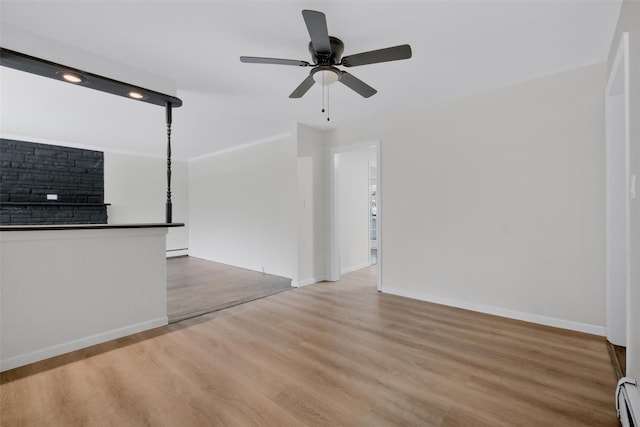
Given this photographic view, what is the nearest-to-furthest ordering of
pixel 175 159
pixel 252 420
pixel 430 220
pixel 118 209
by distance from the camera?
pixel 252 420, pixel 430 220, pixel 118 209, pixel 175 159

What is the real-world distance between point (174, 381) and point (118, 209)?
561cm

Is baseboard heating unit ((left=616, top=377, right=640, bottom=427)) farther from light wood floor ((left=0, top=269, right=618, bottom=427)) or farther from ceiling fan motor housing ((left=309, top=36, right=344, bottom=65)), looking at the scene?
ceiling fan motor housing ((left=309, top=36, right=344, bottom=65))

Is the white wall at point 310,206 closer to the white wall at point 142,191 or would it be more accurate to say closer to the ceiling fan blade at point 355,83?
the ceiling fan blade at point 355,83

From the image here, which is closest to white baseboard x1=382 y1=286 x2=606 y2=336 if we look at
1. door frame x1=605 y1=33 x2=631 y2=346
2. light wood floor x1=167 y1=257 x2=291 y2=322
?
door frame x1=605 y1=33 x2=631 y2=346

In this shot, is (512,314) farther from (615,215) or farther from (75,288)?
(75,288)

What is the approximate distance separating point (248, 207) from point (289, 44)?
3961mm

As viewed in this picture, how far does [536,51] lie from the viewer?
2.50 metres

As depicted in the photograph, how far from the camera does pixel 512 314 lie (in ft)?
10.0

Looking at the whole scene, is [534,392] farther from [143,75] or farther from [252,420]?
[143,75]

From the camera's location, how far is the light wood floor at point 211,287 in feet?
11.6

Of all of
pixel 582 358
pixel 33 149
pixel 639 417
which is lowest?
pixel 582 358

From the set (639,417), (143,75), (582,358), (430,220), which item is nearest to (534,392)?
(639,417)

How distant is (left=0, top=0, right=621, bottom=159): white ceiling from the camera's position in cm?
197

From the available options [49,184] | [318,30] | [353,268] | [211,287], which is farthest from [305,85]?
[49,184]
